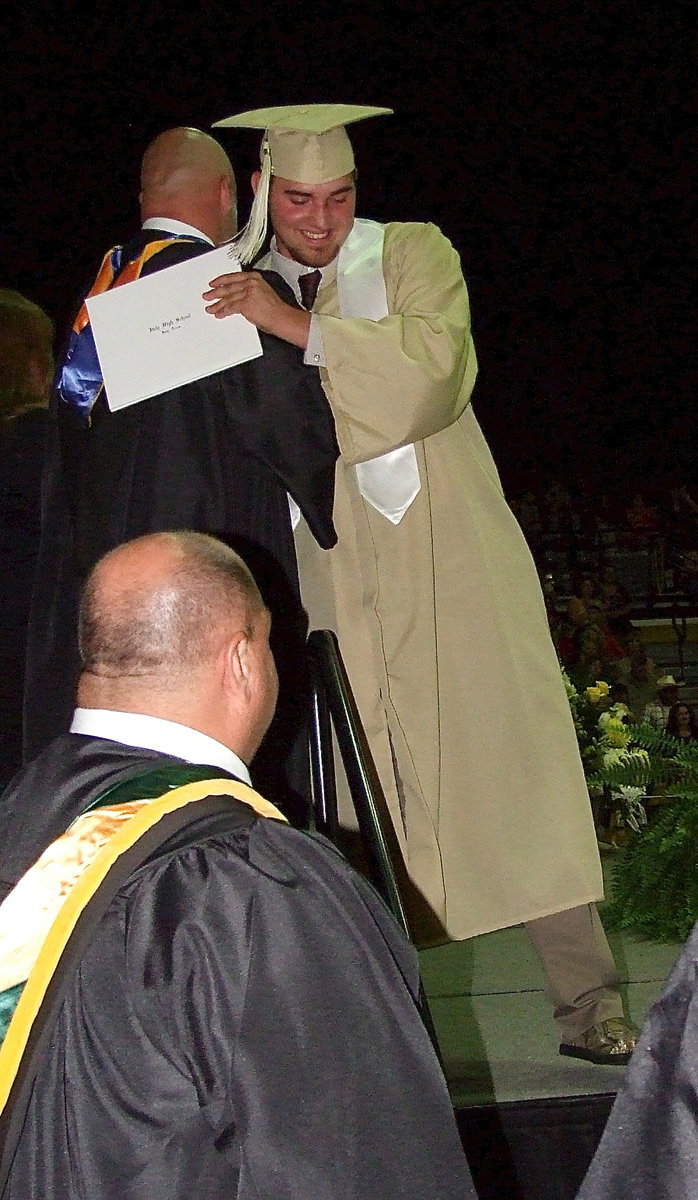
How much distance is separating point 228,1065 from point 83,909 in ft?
0.55

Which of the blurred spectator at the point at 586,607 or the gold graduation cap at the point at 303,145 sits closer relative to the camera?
the gold graduation cap at the point at 303,145

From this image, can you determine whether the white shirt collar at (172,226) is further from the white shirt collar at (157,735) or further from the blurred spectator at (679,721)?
the blurred spectator at (679,721)

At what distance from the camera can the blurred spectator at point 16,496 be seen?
2.55 m

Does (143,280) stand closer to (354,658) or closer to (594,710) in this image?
(354,658)

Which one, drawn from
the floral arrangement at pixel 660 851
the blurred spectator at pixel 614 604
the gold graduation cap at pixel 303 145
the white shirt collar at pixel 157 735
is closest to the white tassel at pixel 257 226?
the gold graduation cap at pixel 303 145

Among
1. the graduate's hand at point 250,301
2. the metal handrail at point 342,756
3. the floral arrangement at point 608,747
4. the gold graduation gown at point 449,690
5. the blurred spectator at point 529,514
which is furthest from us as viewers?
the blurred spectator at point 529,514

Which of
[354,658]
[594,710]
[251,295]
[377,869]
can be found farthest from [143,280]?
[594,710]

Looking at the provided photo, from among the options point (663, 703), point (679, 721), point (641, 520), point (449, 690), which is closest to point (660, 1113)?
point (449, 690)

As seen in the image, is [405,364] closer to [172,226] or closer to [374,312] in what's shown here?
[374,312]

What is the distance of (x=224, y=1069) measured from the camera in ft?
3.56

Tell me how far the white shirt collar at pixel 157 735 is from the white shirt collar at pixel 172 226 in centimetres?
126

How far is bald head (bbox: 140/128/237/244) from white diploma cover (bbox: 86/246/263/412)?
0.73ft

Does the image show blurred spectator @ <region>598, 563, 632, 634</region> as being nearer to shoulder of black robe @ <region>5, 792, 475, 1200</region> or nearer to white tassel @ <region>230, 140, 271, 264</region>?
white tassel @ <region>230, 140, 271, 264</region>

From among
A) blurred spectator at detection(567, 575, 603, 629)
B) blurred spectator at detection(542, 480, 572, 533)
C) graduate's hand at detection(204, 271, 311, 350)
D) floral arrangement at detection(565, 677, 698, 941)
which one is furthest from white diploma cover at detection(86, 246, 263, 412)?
blurred spectator at detection(542, 480, 572, 533)
